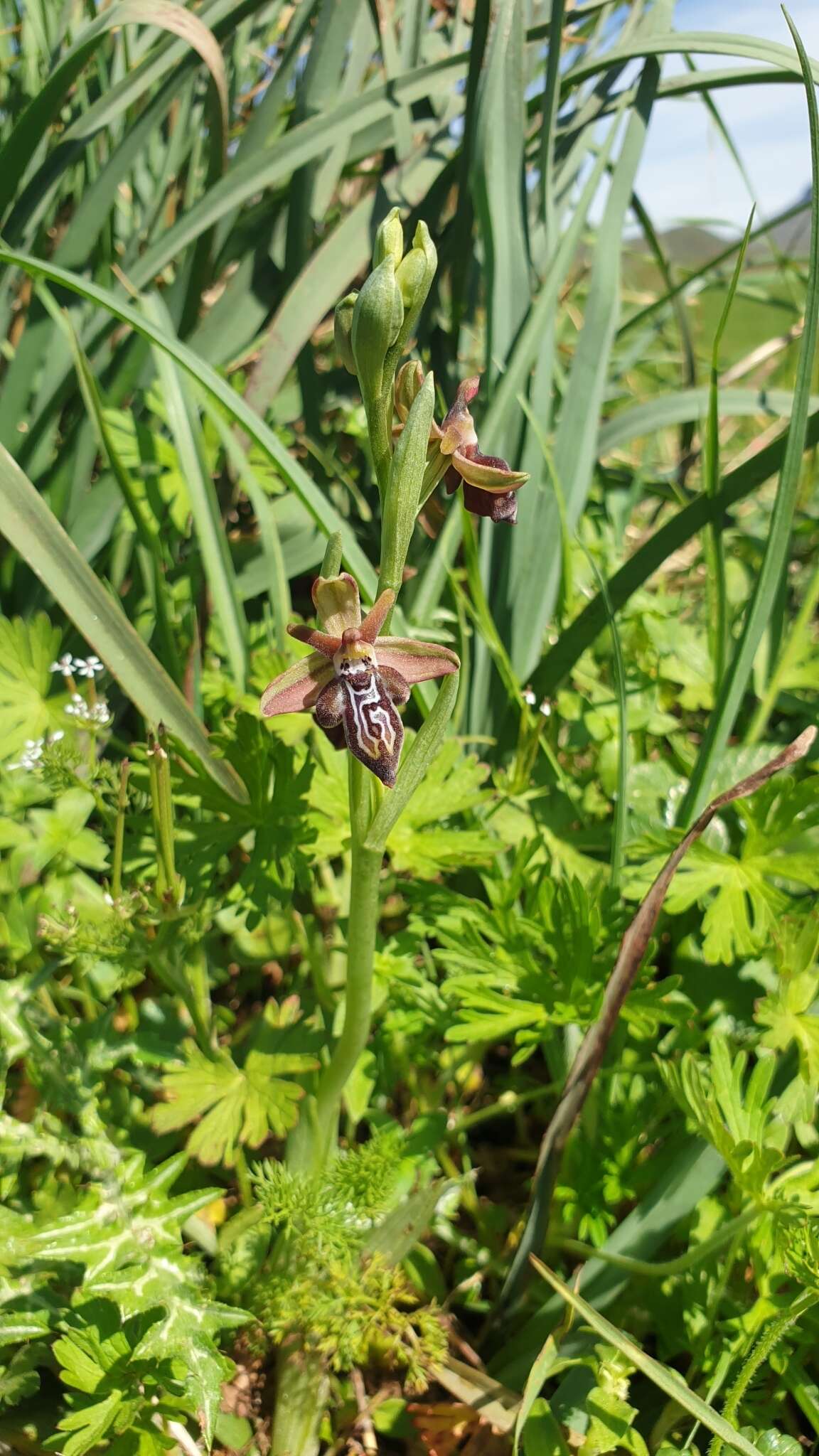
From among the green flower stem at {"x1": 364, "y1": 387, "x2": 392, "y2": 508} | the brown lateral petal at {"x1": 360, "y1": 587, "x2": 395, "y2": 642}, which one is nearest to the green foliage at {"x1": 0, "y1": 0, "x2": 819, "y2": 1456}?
the green flower stem at {"x1": 364, "y1": 387, "x2": 392, "y2": 508}

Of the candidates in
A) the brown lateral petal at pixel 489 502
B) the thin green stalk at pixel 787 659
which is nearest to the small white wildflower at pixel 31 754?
the brown lateral petal at pixel 489 502

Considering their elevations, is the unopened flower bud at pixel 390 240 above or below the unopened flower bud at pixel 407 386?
above

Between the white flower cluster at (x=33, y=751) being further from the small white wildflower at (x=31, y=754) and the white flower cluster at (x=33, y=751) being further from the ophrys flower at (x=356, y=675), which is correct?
the ophrys flower at (x=356, y=675)

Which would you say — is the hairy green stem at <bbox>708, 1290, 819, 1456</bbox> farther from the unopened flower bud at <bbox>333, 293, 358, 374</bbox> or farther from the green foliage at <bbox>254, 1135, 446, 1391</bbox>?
the unopened flower bud at <bbox>333, 293, 358, 374</bbox>

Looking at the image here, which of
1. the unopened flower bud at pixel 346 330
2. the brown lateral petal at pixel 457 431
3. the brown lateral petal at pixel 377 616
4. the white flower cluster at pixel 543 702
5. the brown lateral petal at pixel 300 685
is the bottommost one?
the white flower cluster at pixel 543 702

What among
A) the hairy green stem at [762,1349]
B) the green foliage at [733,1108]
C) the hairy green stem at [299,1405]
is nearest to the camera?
Answer: the hairy green stem at [762,1349]

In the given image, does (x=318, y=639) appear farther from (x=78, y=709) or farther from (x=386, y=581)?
(x=78, y=709)

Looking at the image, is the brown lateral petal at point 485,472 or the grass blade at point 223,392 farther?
the grass blade at point 223,392
